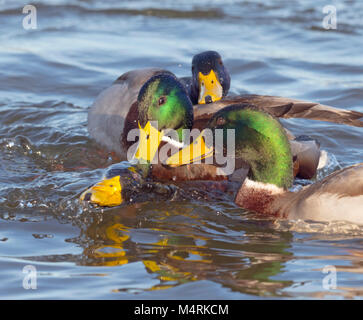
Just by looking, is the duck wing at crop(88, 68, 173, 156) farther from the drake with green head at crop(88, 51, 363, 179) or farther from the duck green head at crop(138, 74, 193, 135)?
the duck green head at crop(138, 74, 193, 135)

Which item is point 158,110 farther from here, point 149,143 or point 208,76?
point 208,76

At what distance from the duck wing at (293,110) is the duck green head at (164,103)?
40cm

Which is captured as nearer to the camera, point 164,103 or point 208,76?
point 164,103

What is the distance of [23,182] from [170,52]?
4.94 meters

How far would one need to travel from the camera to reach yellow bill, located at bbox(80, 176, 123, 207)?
5.54 meters

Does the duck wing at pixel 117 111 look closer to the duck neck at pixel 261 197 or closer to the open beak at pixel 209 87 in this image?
the open beak at pixel 209 87

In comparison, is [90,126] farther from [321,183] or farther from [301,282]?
[301,282]

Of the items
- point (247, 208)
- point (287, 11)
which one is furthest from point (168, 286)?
point (287, 11)

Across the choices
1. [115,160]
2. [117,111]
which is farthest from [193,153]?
[117,111]

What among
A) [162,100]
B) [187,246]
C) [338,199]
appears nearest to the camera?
[187,246]

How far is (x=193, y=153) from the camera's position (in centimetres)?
555

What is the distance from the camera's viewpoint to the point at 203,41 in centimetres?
1120

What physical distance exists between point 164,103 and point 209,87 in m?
1.39

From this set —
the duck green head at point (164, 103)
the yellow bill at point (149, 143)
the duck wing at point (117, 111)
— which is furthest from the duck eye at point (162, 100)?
the duck wing at point (117, 111)
